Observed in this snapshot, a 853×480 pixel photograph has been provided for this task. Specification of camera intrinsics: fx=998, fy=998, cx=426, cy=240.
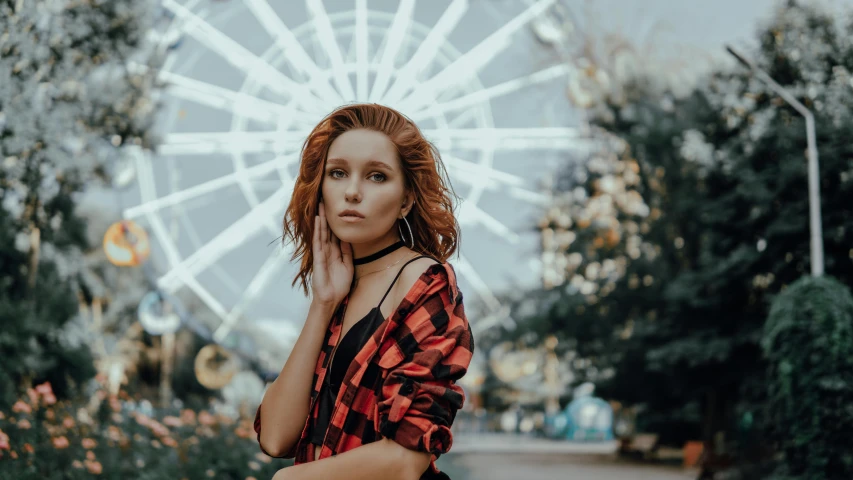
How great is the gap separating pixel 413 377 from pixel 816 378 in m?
10.9

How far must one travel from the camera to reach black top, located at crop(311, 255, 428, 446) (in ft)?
5.44

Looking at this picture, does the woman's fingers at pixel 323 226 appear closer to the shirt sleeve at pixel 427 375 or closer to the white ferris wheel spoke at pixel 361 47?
the shirt sleeve at pixel 427 375

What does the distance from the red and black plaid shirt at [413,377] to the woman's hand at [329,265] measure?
181mm

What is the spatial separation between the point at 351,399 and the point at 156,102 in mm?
10875

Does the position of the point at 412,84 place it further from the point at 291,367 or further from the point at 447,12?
the point at 291,367

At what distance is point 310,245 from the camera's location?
191 centimetres

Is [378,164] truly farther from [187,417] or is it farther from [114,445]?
[187,417]

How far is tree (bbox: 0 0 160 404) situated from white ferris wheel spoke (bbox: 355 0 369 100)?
16.6ft

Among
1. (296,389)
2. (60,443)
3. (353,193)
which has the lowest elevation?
(60,443)

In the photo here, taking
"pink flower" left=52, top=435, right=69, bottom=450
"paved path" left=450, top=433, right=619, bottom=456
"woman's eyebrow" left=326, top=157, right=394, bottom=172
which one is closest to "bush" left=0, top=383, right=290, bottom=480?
"pink flower" left=52, top=435, right=69, bottom=450

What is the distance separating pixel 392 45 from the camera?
16812mm

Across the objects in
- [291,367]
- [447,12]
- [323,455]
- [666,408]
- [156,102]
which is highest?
[447,12]

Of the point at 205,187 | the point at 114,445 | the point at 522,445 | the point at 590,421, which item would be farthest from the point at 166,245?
the point at 590,421

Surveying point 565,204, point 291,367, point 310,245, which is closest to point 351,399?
point 291,367
